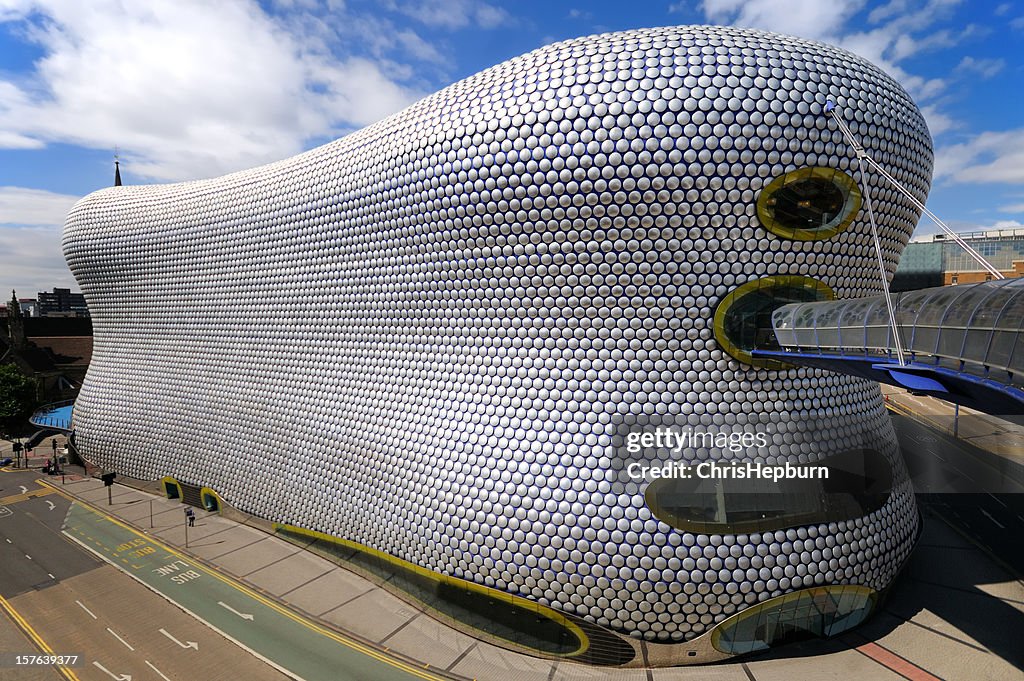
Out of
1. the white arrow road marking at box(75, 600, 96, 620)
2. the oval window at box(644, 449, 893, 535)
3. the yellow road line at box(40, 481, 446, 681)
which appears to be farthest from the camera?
the white arrow road marking at box(75, 600, 96, 620)

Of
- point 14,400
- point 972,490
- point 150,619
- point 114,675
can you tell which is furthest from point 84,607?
point 972,490

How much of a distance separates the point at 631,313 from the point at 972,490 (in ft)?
69.4

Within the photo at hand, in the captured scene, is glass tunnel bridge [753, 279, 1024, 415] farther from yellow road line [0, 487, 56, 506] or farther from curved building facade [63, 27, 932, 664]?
yellow road line [0, 487, 56, 506]

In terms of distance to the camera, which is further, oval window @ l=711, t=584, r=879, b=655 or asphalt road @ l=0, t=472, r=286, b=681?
asphalt road @ l=0, t=472, r=286, b=681

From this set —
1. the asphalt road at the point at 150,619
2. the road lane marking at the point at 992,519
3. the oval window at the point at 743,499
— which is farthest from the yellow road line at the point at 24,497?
the road lane marking at the point at 992,519

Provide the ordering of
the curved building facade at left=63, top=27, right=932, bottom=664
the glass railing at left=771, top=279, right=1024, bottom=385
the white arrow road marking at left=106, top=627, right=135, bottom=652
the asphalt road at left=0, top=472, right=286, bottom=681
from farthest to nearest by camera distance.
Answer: the white arrow road marking at left=106, top=627, right=135, bottom=652 < the asphalt road at left=0, top=472, right=286, bottom=681 < the curved building facade at left=63, top=27, right=932, bottom=664 < the glass railing at left=771, top=279, right=1024, bottom=385

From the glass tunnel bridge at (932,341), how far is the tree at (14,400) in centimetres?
5018

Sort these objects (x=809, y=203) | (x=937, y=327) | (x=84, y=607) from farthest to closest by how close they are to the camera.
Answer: (x=84, y=607), (x=809, y=203), (x=937, y=327)

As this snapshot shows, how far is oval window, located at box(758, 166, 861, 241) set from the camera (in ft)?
43.3

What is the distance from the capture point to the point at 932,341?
30.2ft

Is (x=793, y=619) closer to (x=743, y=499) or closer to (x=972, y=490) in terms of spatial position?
(x=743, y=499)

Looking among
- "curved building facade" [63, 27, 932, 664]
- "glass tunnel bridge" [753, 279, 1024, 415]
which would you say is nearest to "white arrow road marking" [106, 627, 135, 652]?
"curved building facade" [63, 27, 932, 664]

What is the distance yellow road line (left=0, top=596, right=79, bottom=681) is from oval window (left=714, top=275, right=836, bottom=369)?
18.5 m

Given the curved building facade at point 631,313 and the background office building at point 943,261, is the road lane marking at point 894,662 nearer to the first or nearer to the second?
the curved building facade at point 631,313
